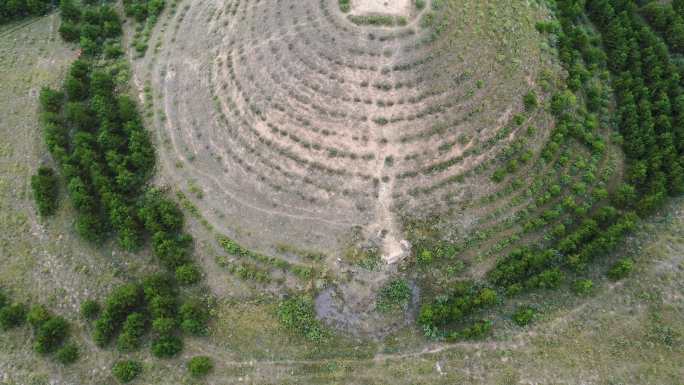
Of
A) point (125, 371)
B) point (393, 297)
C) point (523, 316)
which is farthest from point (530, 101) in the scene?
point (125, 371)

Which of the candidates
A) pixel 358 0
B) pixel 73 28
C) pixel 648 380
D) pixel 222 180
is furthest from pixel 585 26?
pixel 73 28

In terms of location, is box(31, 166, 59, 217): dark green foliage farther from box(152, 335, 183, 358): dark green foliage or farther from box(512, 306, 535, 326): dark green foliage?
box(512, 306, 535, 326): dark green foliage

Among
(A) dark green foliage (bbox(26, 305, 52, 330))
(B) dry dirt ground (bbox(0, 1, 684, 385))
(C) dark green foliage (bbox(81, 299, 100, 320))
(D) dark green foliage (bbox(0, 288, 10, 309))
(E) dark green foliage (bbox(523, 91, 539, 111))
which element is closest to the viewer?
(B) dry dirt ground (bbox(0, 1, 684, 385))

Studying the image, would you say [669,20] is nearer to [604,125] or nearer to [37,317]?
[604,125]

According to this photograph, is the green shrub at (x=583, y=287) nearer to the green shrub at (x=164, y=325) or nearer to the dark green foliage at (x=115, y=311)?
the green shrub at (x=164, y=325)

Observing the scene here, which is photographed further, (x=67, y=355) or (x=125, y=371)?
(x=67, y=355)

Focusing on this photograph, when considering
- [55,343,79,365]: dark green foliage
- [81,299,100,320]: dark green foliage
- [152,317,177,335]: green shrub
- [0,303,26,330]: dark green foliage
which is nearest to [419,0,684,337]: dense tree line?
[152,317,177,335]: green shrub
